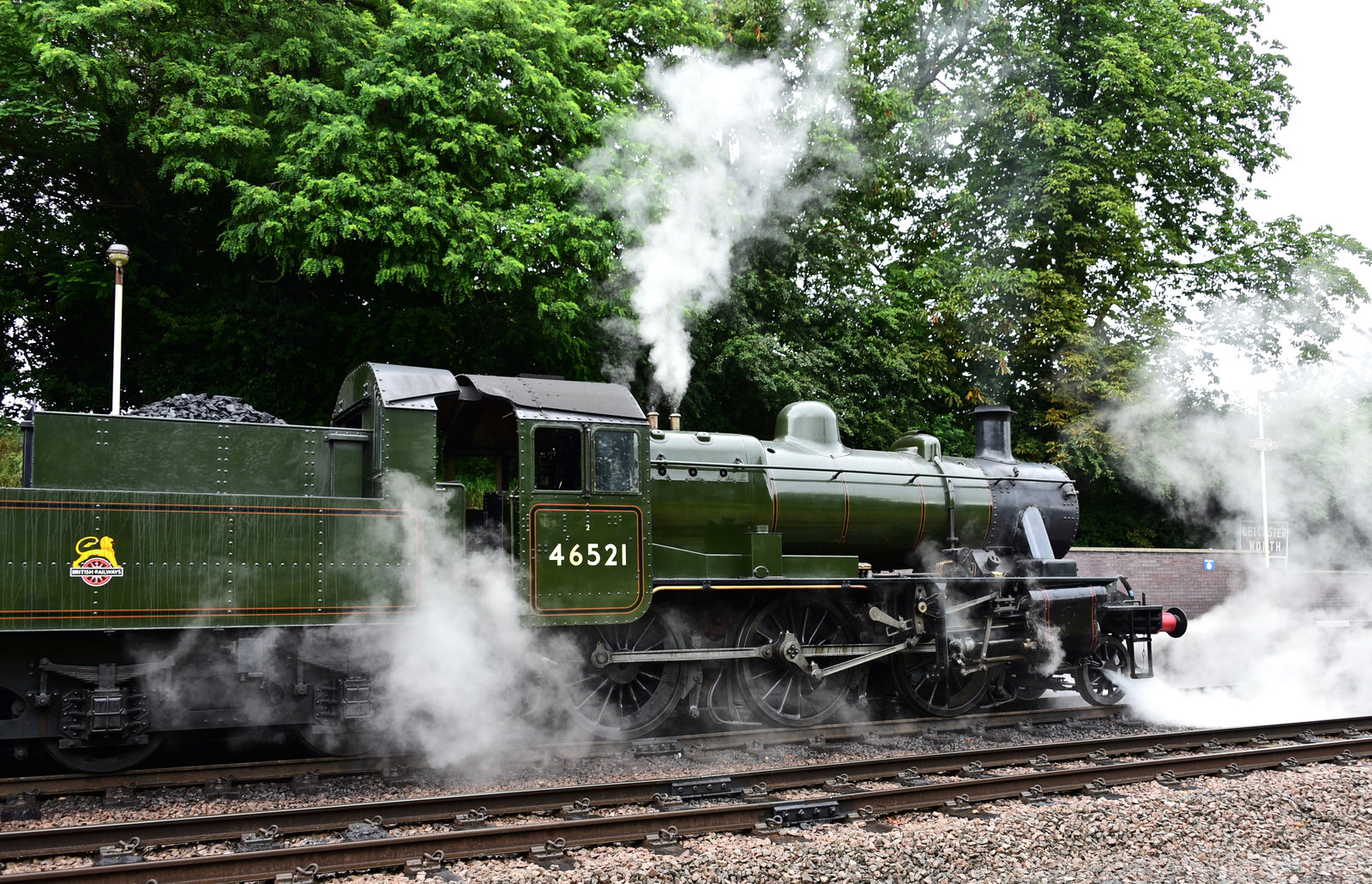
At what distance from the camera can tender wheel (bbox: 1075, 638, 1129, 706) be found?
34.4 feet

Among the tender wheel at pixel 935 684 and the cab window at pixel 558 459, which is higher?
the cab window at pixel 558 459

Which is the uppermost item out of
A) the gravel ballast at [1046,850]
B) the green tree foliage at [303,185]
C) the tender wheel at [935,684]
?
the green tree foliage at [303,185]

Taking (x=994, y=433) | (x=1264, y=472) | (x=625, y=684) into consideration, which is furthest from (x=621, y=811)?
(x=1264, y=472)

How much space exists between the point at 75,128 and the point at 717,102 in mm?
10435

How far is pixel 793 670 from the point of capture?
9.45 meters

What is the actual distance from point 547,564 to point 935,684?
185 inches

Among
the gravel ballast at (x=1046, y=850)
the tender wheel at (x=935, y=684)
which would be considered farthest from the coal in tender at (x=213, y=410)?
the tender wheel at (x=935, y=684)

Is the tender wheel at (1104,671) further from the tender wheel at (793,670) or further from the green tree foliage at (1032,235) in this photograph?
the green tree foliage at (1032,235)

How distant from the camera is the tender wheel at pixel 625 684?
8.33 meters

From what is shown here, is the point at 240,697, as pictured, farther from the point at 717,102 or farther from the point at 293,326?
the point at 717,102

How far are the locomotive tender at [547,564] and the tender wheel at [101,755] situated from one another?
24 mm

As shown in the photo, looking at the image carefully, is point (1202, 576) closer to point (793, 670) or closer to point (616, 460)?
point (793, 670)

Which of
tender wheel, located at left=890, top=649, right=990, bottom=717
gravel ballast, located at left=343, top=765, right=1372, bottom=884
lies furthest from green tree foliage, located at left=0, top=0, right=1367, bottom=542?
gravel ballast, located at left=343, top=765, right=1372, bottom=884

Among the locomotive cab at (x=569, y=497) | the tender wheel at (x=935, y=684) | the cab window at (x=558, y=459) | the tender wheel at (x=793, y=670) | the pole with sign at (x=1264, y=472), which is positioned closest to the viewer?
the locomotive cab at (x=569, y=497)
